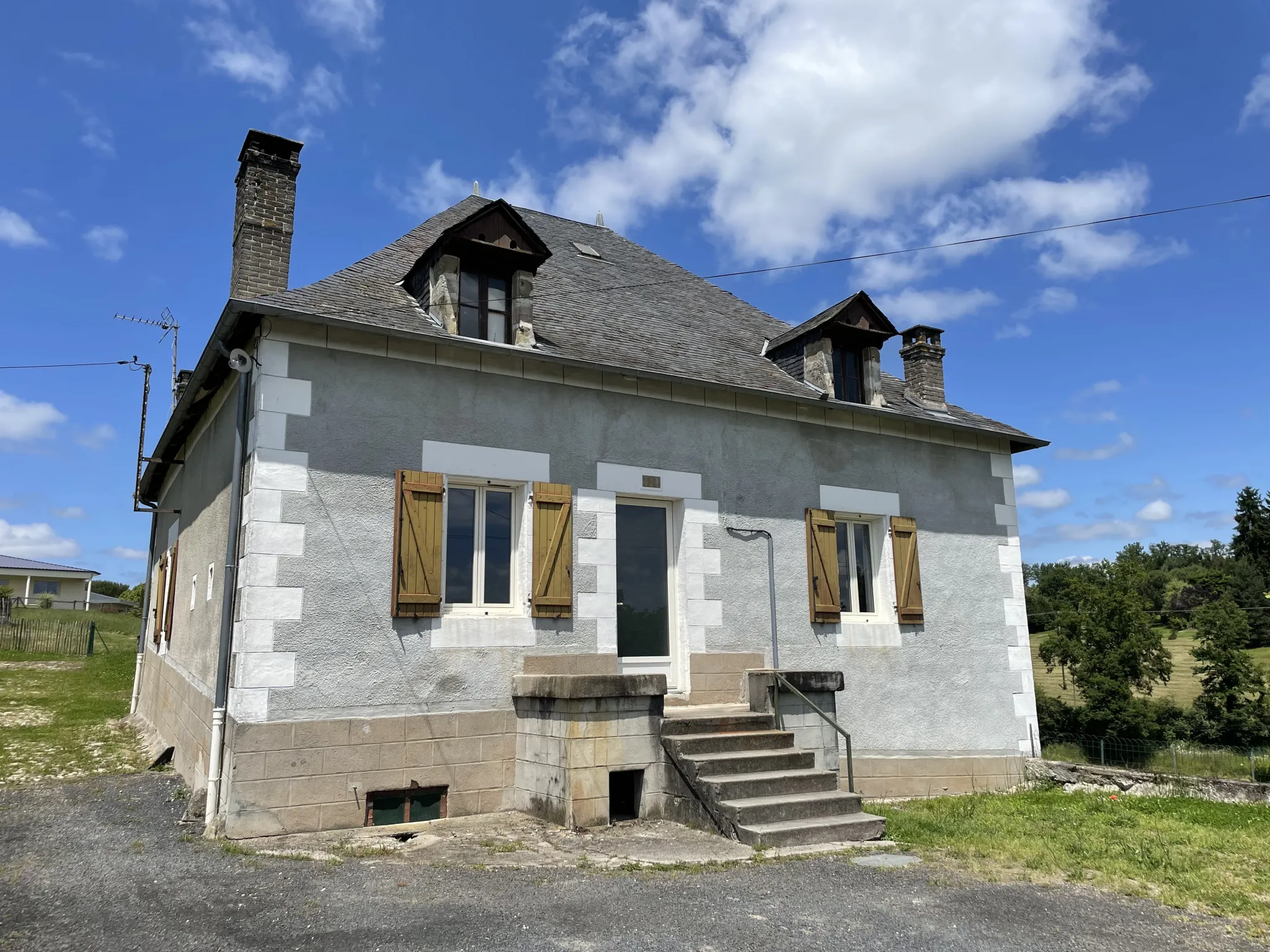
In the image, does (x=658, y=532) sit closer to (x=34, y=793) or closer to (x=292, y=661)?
(x=292, y=661)

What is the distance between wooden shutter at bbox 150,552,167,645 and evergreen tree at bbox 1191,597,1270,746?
130ft

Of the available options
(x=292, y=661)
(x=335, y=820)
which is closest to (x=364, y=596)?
(x=292, y=661)

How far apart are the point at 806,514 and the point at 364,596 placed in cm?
505

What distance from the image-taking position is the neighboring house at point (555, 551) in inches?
277

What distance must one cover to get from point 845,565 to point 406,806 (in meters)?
5.73

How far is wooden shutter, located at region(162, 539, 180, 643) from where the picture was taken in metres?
11.8

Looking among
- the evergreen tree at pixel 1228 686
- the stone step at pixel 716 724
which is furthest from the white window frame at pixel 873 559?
the evergreen tree at pixel 1228 686

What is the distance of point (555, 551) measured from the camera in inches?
320

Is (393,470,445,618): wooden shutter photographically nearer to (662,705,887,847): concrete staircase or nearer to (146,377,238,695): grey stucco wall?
(146,377,238,695): grey stucco wall

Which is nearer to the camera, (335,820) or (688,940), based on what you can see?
(688,940)

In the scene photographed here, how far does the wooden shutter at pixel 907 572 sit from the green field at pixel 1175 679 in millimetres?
29234

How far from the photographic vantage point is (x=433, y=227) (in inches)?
422

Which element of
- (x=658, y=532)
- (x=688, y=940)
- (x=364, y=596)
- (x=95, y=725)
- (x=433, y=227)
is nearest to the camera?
(x=688, y=940)

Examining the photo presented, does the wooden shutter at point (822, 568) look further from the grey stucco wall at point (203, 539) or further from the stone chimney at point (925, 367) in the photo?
the grey stucco wall at point (203, 539)
